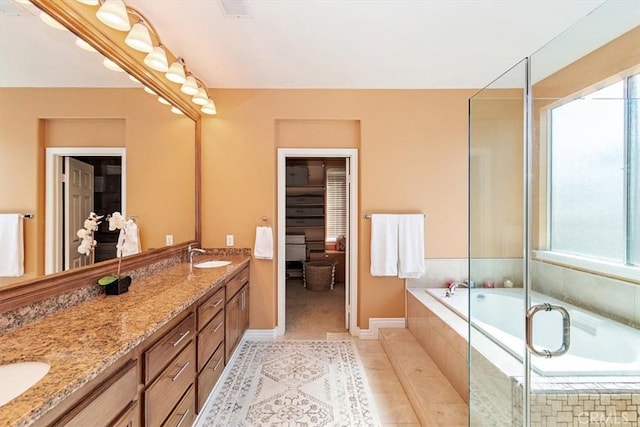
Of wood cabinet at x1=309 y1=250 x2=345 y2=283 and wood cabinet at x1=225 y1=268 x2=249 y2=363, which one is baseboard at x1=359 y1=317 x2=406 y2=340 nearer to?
wood cabinet at x1=225 y1=268 x2=249 y2=363

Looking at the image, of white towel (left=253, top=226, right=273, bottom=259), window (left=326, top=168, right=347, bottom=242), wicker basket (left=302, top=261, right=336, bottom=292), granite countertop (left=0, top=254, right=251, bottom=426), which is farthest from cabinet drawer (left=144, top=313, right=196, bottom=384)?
window (left=326, top=168, right=347, bottom=242)

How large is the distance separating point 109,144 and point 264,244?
5.14 ft

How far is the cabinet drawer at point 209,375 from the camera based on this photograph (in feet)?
5.67

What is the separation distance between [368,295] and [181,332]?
6.61ft

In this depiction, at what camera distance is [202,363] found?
1750 mm

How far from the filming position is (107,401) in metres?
0.94

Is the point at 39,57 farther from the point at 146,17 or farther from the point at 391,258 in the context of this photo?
the point at 391,258

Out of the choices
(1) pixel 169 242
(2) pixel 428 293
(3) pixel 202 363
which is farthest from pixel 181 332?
(2) pixel 428 293

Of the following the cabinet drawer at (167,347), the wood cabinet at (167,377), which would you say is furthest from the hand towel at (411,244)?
the cabinet drawer at (167,347)

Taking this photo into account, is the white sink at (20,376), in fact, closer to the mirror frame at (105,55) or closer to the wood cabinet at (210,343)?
the mirror frame at (105,55)

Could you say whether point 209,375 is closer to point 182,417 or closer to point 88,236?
point 182,417

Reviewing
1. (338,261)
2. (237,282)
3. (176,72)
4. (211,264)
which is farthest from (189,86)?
(338,261)

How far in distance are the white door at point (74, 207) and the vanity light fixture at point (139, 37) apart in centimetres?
82

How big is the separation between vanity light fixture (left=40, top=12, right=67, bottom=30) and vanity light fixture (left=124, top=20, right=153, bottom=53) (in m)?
0.32
